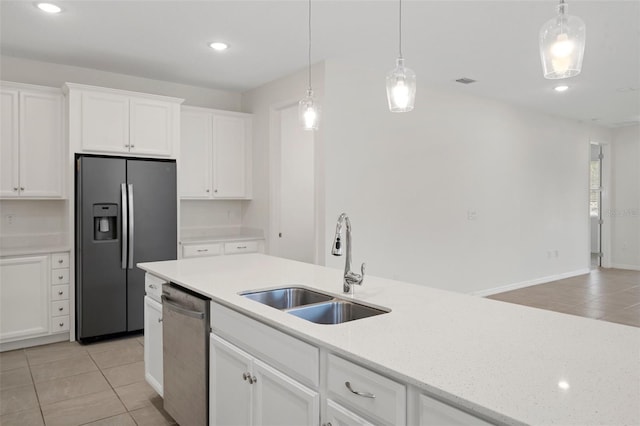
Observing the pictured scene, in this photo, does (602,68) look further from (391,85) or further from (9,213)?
(9,213)

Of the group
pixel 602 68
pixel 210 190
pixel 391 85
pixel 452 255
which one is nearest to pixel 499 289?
pixel 452 255

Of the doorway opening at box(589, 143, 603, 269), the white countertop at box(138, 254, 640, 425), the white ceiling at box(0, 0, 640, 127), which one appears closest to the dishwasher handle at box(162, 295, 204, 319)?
the white countertop at box(138, 254, 640, 425)

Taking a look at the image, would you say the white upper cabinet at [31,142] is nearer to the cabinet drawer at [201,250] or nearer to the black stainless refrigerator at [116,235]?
the black stainless refrigerator at [116,235]

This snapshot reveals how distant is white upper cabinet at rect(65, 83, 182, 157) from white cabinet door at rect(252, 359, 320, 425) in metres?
3.24

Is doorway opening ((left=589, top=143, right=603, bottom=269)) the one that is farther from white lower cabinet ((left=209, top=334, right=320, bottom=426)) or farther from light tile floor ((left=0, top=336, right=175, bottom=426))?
white lower cabinet ((left=209, top=334, right=320, bottom=426))

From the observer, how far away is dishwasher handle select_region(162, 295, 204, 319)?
84.0 inches

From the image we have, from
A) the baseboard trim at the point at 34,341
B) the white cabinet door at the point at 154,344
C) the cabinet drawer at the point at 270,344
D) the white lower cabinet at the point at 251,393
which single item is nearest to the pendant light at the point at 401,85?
the cabinet drawer at the point at 270,344

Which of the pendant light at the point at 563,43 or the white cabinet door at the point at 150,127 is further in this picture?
the white cabinet door at the point at 150,127

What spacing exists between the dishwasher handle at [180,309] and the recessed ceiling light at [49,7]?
2270mm

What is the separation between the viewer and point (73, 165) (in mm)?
A: 4004

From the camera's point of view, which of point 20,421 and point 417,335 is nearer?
point 417,335

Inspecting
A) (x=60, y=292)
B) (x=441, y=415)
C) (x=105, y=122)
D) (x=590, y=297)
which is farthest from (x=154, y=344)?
(x=590, y=297)

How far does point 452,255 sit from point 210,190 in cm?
311

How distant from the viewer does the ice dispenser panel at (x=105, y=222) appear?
4020 millimetres
